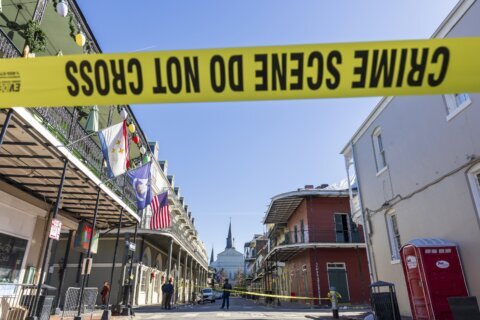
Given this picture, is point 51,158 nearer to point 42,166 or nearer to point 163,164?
point 42,166

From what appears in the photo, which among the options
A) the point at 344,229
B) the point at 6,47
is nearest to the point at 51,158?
the point at 6,47

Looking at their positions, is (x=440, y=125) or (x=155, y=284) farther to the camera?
(x=155, y=284)

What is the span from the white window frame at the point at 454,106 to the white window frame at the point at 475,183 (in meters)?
1.47

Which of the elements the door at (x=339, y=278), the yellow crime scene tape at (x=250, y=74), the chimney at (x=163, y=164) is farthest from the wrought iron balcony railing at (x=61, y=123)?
the chimney at (x=163, y=164)

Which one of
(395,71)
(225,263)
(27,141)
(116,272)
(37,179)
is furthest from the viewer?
(225,263)

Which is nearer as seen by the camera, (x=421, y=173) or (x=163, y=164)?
(x=421, y=173)

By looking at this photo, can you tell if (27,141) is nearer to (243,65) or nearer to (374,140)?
(243,65)

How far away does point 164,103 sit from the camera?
3525mm

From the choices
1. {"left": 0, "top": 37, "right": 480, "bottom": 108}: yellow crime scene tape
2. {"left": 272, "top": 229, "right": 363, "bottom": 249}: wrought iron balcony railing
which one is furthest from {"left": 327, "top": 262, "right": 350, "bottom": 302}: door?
{"left": 0, "top": 37, "right": 480, "bottom": 108}: yellow crime scene tape

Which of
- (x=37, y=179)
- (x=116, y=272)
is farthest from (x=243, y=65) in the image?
(x=116, y=272)

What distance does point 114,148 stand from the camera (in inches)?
416

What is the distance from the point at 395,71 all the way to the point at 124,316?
45.9 ft

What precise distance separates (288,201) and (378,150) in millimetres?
15142

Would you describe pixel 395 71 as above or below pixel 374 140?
below
